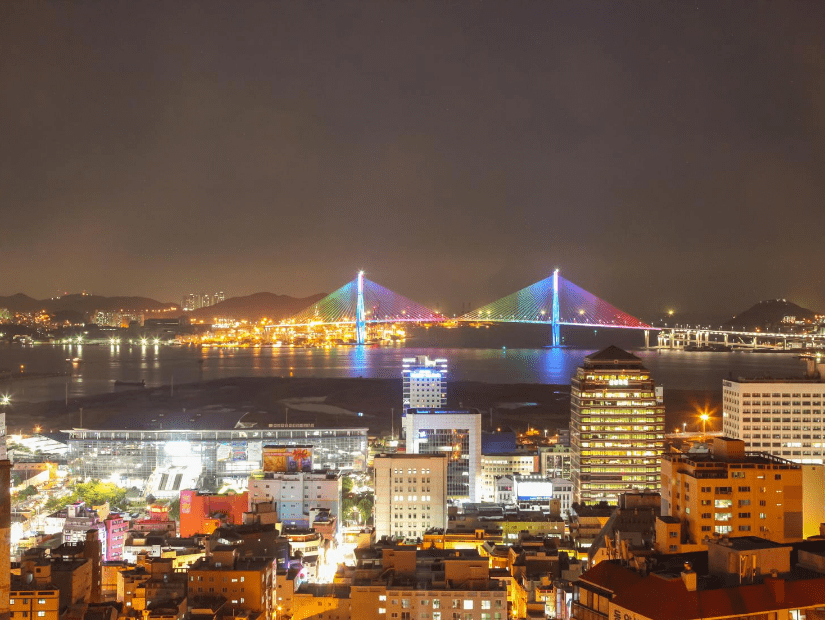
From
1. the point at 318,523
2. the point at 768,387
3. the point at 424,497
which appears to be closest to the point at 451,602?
the point at 318,523

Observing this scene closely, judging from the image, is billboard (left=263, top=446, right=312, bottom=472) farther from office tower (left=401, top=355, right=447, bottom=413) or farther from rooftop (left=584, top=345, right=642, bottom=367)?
office tower (left=401, top=355, right=447, bottom=413)

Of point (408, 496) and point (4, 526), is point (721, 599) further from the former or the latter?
point (408, 496)

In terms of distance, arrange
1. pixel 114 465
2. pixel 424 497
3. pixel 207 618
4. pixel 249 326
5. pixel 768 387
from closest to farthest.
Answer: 1. pixel 207 618
2. pixel 424 497
3. pixel 768 387
4. pixel 114 465
5. pixel 249 326

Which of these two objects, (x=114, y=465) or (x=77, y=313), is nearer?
(x=114, y=465)

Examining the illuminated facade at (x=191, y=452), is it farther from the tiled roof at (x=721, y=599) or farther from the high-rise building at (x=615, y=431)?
the tiled roof at (x=721, y=599)

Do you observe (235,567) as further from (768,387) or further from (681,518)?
(768,387)

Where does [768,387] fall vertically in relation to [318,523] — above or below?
above

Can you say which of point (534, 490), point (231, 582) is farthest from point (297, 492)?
point (231, 582)
